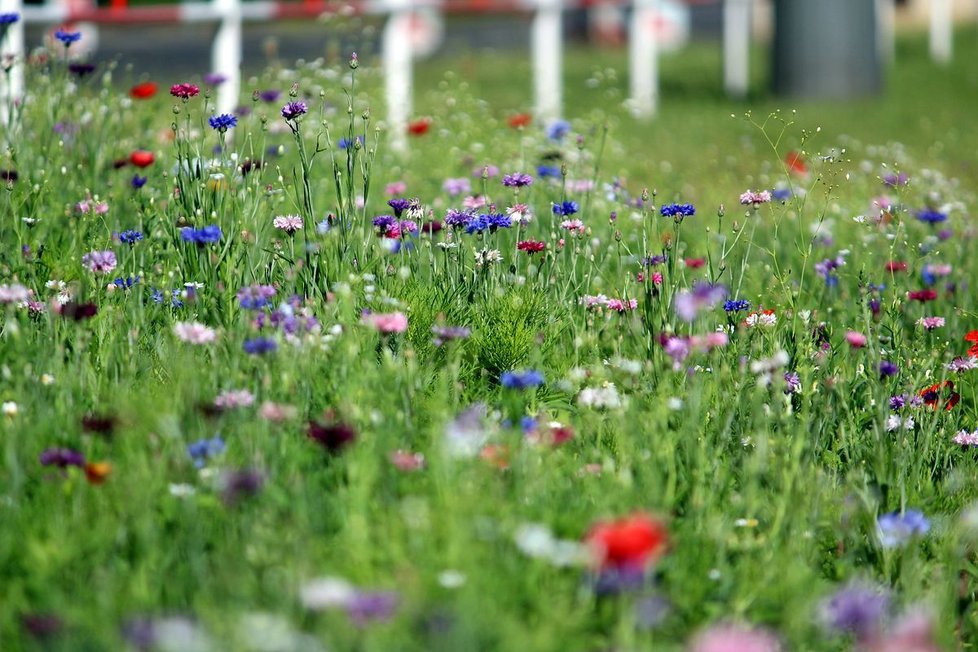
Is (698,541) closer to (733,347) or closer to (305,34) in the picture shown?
(733,347)

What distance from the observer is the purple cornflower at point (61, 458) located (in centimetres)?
238

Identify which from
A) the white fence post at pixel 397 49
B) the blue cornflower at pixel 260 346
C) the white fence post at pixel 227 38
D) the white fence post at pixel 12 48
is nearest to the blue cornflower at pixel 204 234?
the blue cornflower at pixel 260 346

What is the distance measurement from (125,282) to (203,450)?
1.08 metres

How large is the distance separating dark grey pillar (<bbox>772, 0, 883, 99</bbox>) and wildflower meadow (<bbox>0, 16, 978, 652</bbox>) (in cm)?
732

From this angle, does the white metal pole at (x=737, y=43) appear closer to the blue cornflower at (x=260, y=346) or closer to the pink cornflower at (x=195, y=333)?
the pink cornflower at (x=195, y=333)

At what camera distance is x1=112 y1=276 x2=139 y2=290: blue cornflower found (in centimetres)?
330

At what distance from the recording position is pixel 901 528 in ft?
7.75

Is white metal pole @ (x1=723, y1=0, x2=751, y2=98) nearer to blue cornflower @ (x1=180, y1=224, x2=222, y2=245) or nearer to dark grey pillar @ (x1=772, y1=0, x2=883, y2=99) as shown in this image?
dark grey pillar @ (x1=772, y1=0, x2=883, y2=99)

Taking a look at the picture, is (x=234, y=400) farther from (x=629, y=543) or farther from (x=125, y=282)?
(x=629, y=543)

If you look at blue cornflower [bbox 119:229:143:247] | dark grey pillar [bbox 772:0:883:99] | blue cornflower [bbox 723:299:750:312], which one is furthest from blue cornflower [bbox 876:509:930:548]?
dark grey pillar [bbox 772:0:883:99]

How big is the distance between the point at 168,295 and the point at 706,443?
1.43 meters

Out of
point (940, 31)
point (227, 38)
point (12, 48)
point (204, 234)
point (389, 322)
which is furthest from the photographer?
point (940, 31)

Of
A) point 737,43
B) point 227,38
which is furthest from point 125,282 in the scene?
point 737,43

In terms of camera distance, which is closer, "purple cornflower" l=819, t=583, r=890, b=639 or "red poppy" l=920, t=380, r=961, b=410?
"purple cornflower" l=819, t=583, r=890, b=639
